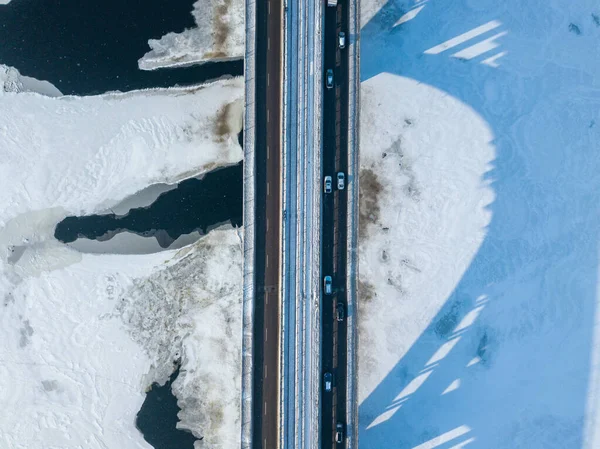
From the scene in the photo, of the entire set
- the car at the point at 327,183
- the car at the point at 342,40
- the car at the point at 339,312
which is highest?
the car at the point at 342,40

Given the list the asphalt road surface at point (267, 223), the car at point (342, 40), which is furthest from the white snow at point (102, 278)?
the car at point (342, 40)

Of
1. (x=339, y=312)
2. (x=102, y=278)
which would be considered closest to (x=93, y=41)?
(x=102, y=278)

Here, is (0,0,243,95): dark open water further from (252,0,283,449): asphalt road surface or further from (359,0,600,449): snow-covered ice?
(359,0,600,449): snow-covered ice

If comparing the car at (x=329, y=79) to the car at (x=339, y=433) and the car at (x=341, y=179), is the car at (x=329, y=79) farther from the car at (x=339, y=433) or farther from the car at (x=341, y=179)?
the car at (x=339, y=433)

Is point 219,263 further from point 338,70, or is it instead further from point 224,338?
point 338,70

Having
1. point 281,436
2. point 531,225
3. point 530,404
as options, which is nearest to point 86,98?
point 281,436

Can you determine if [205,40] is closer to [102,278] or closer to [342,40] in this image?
[342,40]
